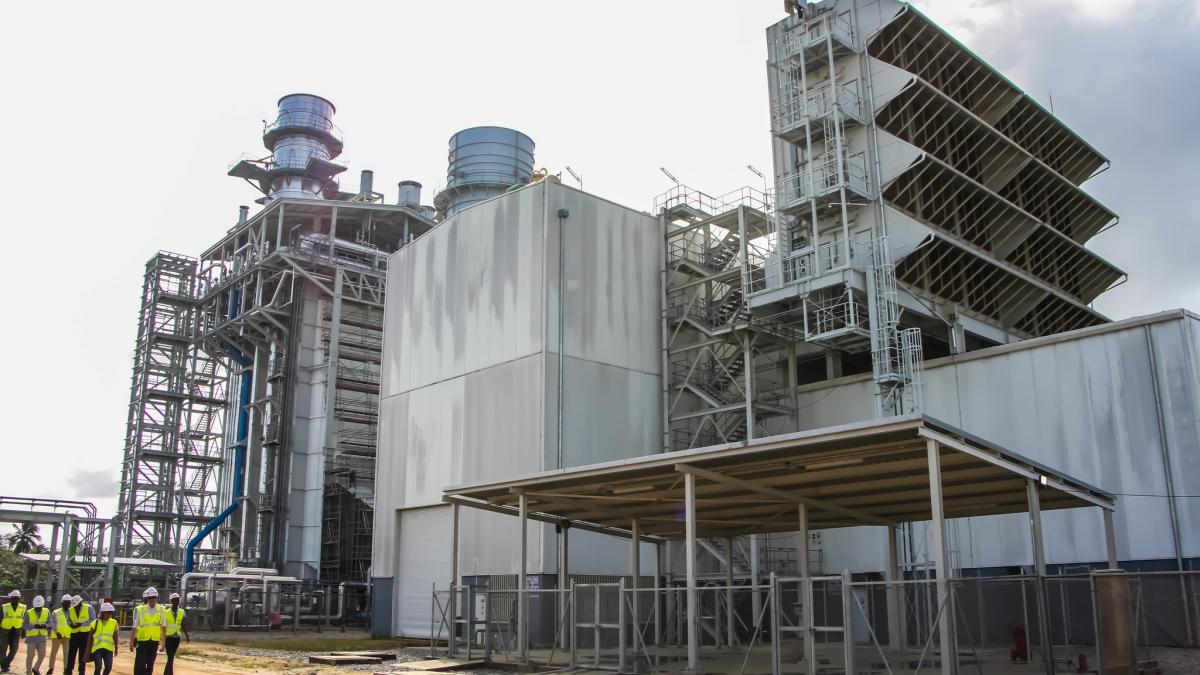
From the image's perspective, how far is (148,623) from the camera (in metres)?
18.5

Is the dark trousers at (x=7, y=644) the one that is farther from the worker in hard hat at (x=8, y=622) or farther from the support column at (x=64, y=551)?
the support column at (x=64, y=551)

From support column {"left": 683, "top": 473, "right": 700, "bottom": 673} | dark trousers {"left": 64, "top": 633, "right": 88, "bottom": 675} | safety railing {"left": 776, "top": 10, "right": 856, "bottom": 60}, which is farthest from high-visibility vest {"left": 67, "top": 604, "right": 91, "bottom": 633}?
safety railing {"left": 776, "top": 10, "right": 856, "bottom": 60}

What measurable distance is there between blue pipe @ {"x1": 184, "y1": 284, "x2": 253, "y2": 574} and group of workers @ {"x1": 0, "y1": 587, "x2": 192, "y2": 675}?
3700 cm

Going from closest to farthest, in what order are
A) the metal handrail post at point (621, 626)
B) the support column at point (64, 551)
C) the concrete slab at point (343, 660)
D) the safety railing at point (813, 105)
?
the metal handrail post at point (621, 626)
the concrete slab at point (343, 660)
the safety railing at point (813, 105)
the support column at point (64, 551)

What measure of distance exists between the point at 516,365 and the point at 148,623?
18.4m

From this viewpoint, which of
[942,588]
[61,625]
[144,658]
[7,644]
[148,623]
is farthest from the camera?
[7,644]

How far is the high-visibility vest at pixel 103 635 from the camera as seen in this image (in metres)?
19.7

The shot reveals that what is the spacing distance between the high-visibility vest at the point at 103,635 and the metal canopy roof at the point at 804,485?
8.76 meters

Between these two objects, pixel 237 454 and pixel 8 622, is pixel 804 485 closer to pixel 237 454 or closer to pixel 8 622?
pixel 8 622

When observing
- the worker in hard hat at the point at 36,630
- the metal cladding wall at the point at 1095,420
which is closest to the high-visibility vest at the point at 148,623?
the worker in hard hat at the point at 36,630

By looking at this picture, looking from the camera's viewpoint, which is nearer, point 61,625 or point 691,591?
point 691,591

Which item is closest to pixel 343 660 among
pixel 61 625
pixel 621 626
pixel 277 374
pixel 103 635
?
pixel 61 625

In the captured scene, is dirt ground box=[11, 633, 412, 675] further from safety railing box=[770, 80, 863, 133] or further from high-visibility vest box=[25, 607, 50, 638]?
safety railing box=[770, 80, 863, 133]

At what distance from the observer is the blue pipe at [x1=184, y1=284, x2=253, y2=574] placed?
6034 centimetres
